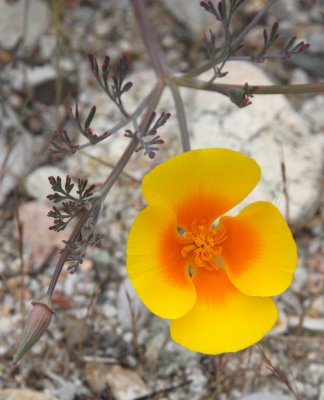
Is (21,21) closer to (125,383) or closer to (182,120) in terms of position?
(182,120)

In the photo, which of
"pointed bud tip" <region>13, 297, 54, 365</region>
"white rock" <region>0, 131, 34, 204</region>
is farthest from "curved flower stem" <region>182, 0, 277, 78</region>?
"white rock" <region>0, 131, 34, 204</region>

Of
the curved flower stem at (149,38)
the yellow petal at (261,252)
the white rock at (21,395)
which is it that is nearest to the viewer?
the yellow petal at (261,252)

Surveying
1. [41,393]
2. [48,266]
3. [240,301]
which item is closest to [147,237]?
[240,301]

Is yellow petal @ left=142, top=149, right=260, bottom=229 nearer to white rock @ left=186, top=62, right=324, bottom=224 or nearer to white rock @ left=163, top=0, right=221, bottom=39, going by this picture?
white rock @ left=186, top=62, right=324, bottom=224

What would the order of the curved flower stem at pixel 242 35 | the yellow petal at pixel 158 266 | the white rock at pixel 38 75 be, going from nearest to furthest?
the yellow petal at pixel 158 266
the curved flower stem at pixel 242 35
the white rock at pixel 38 75

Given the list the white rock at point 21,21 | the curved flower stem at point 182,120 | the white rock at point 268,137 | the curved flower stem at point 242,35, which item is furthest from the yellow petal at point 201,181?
the white rock at point 21,21

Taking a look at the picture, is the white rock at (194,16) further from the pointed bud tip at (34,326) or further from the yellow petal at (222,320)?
the pointed bud tip at (34,326)
